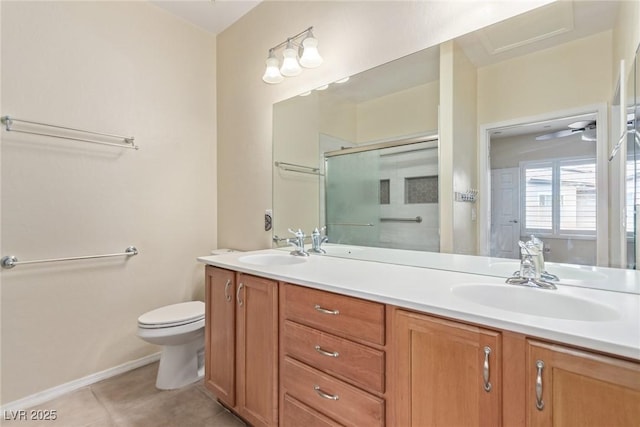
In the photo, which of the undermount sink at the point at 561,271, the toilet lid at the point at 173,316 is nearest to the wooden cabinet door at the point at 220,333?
the toilet lid at the point at 173,316

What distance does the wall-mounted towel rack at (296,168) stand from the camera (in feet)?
6.81

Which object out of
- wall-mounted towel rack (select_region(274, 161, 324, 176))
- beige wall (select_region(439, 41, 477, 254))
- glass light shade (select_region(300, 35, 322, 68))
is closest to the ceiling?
glass light shade (select_region(300, 35, 322, 68))

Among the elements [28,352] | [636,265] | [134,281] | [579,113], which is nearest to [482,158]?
[579,113]

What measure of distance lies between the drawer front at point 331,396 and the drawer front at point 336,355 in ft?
0.10

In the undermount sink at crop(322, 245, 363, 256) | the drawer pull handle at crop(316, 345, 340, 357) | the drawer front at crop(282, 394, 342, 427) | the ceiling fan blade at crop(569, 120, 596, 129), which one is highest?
the ceiling fan blade at crop(569, 120, 596, 129)

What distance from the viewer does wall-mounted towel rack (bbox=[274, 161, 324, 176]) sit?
208 centimetres

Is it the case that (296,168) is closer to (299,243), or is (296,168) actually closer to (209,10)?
(299,243)

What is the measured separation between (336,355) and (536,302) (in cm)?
72

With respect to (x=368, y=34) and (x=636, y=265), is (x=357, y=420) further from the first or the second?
(x=368, y=34)

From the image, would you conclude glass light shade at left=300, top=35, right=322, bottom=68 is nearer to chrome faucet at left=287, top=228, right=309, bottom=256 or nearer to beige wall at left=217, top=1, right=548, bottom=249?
beige wall at left=217, top=1, right=548, bottom=249

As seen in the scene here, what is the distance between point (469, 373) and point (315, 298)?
1.88 ft

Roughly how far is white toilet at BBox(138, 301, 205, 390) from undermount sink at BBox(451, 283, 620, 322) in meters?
1.60

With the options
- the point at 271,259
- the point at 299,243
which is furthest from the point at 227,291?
the point at 299,243

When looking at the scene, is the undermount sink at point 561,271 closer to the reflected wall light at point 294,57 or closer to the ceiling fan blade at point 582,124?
the ceiling fan blade at point 582,124
